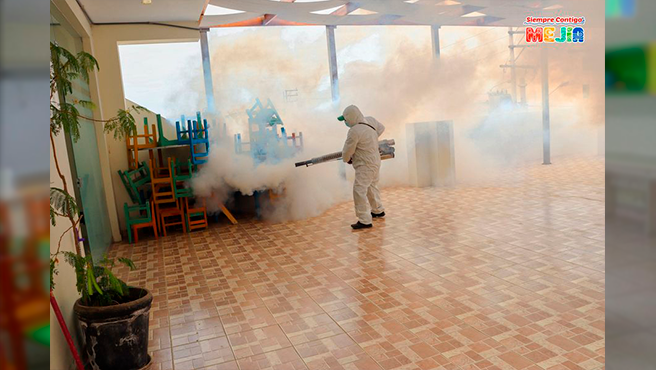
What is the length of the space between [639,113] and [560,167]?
10294mm

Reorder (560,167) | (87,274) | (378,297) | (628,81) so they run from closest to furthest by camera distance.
A: (628,81) < (87,274) < (378,297) < (560,167)

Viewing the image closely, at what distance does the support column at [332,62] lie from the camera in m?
9.51

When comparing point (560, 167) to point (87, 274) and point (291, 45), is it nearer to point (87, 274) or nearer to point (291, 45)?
point (291, 45)

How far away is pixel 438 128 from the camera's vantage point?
929cm

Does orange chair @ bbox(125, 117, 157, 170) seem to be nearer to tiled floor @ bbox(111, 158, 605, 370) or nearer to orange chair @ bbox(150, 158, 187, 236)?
orange chair @ bbox(150, 158, 187, 236)

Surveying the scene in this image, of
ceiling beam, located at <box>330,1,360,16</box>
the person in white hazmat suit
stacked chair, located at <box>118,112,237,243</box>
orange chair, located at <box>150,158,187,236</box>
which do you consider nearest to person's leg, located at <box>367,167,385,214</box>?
the person in white hazmat suit

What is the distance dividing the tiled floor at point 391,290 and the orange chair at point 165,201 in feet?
1.19

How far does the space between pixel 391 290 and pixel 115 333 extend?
2.14m

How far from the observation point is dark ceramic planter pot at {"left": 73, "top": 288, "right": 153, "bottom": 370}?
2.99 metres

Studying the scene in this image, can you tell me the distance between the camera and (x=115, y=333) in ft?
9.96

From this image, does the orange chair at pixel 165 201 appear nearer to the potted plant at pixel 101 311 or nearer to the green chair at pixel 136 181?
the green chair at pixel 136 181

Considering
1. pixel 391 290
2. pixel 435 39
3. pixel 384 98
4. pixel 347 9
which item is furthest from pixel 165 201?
pixel 435 39

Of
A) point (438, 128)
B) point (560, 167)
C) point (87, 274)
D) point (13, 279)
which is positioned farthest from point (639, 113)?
point (560, 167)

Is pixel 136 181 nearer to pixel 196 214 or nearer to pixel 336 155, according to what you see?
pixel 196 214
